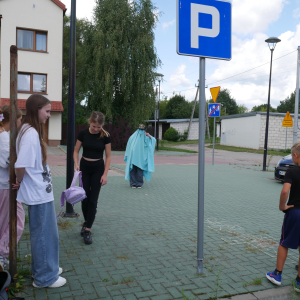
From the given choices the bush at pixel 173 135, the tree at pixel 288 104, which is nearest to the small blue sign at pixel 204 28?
the bush at pixel 173 135

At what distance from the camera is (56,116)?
2756 centimetres

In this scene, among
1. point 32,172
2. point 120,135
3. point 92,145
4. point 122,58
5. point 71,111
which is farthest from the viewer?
point 122,58

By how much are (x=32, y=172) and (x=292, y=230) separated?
8.47ft

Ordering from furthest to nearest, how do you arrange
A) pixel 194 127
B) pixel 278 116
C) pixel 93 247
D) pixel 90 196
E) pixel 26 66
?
pixel 194 127, pixel 278 116, pixel 26 66, pixel 90 196, pixel 93 247

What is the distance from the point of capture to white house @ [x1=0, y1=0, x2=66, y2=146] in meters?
25.2

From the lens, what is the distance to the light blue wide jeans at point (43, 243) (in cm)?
310

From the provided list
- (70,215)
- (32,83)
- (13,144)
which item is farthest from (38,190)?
(32,83)

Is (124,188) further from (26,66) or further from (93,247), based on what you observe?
(26,66)

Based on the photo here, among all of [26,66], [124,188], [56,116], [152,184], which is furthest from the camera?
[56,116]

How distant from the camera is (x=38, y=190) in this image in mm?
3041

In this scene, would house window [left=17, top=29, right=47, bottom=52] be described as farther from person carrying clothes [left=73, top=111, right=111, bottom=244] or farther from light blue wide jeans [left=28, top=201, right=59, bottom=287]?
light blue wide jeans [left=28, top=201, right=59, bottom=287]

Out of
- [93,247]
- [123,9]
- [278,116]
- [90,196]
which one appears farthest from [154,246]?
[278,116]

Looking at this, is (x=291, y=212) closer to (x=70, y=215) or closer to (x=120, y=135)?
(x=70, y=215)

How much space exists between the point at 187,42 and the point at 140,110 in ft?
82.7
